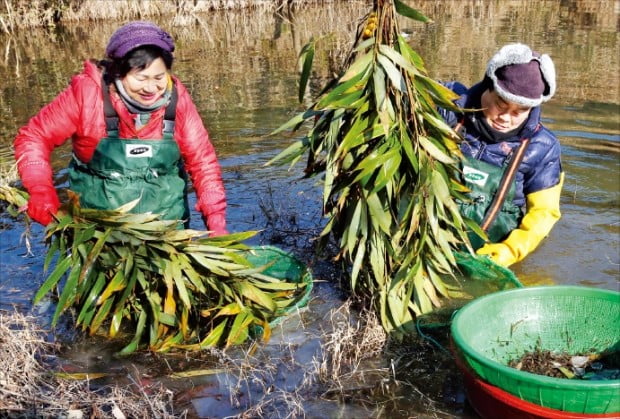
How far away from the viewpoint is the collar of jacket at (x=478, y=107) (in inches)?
180

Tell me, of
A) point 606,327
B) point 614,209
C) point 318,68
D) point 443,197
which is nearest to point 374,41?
point 443,197

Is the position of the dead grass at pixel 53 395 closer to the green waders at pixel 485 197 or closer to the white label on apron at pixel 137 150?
the white label on apron at pixel 137 150

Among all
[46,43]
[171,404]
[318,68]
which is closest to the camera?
[171,404]

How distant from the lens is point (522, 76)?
4.12 m

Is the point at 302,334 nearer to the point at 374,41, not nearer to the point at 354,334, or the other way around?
the point at 354,334

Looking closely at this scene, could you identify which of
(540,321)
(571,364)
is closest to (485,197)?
(540,321)

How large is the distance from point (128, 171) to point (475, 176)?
2.26 meters

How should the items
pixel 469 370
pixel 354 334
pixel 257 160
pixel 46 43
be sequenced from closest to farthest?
pixel 469 370 < pixel 354 334 < pixel 257 160 < pixel 46 43

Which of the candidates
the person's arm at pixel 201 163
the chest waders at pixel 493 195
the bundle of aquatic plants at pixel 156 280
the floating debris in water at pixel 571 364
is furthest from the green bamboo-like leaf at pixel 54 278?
the chest waders at pixel 493 195

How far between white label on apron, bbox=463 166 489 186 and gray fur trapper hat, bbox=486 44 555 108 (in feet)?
2.06

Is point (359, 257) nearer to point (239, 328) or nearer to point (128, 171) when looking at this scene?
point (239, 328)

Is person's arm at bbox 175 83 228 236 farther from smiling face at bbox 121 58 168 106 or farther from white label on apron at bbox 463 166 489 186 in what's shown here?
white label on apron at bbox 463 166 489 186

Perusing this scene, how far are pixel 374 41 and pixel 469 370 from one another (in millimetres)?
1618

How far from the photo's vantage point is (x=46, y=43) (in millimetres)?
17109
